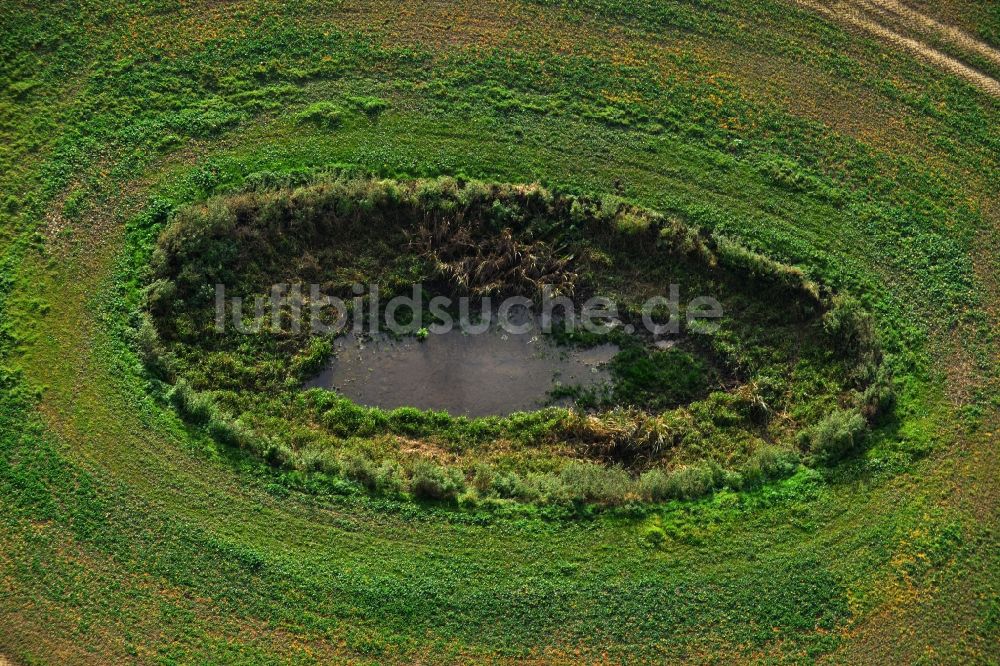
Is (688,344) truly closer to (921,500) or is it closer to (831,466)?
(831,466)

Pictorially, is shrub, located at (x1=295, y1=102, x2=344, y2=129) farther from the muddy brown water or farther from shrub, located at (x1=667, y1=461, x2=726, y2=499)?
shrub, located at (x1=667, y1=461, x2=726, y2=499)

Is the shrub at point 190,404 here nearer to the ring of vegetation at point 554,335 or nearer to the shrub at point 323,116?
the ring of vegetation at point 554,335

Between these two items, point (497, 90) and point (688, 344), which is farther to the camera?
point (497, 90)

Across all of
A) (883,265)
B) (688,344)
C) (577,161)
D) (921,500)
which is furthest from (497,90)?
(921,500)

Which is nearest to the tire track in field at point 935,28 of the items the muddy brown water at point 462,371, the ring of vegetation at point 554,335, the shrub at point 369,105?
the ring of vegetation at point 554,335

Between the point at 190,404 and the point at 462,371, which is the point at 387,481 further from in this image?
the point at 190,404

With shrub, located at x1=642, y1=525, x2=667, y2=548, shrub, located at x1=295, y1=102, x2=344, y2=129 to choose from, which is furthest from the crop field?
shrub, located at x1=642, y1=525, x2=667, y2=548
